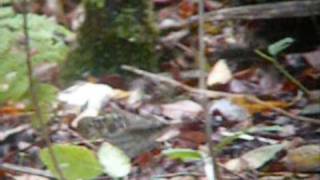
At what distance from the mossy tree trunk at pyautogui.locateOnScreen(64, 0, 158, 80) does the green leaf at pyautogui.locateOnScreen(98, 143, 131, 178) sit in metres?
1.27

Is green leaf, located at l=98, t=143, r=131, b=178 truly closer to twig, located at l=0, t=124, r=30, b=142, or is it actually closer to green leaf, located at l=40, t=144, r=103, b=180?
green leaf, located at l=40, t=144, r=103, b=180

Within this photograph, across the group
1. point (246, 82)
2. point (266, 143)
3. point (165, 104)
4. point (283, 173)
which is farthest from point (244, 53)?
point (283, 173)

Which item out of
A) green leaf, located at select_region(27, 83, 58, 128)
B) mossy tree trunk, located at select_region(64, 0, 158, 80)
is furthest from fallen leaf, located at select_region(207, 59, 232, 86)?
green leaf, located at select_region(27, 83, 58, 128)

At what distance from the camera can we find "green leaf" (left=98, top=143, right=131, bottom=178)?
7.43 ft

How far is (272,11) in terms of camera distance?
3.28m

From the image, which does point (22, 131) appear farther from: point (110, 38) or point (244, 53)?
point (244, 53)

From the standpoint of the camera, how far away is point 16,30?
2.38m

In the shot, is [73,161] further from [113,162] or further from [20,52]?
[20,52]

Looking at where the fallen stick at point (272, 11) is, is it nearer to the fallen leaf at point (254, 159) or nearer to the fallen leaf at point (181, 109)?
the fallen leaf at point (181, 109)

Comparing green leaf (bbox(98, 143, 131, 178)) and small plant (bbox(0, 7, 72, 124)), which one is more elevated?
small plant (bbox(0, 7, 72, 124))

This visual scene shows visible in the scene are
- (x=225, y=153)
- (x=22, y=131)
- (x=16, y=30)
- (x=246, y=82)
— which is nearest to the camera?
(x=16, y=30)

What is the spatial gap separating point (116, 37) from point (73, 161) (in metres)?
1.49

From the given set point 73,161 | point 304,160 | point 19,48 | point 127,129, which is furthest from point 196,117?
point 73,161

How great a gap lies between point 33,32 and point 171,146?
0.57m
